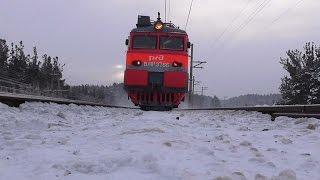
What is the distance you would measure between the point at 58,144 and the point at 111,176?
158 cm

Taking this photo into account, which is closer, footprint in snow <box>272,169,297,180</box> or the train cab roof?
footprint in snow <box>272,169,297,180</box>

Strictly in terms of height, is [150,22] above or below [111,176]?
above

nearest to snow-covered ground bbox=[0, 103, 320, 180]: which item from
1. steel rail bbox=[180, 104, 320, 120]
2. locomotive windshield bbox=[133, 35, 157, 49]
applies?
steel rail bbox=[180, 104, 320, 120]

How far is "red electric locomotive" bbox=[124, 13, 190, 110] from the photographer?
17469mm

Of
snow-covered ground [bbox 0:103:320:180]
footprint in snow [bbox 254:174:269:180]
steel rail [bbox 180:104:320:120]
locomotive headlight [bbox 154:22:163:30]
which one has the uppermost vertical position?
locomotive headlight [bbox 154:22:163:30]

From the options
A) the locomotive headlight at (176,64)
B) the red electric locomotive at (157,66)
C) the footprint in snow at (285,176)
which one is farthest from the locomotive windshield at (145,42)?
the footprint in snow at (285,176)

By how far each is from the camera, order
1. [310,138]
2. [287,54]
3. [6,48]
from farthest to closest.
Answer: [6,48] → [287,54] → [310,138]

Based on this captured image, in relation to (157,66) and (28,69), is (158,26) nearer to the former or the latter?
(157,66)

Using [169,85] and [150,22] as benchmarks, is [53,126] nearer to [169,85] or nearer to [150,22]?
[169,85]

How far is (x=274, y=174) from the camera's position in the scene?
3.25m

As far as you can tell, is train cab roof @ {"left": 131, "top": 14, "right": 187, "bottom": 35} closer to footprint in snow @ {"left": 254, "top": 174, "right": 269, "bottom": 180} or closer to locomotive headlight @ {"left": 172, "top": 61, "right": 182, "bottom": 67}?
locomotive headlight @ {"left": 172, "top": 61, "right": 182, "bottom": 67}

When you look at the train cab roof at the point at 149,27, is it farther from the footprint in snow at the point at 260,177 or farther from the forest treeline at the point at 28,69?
the forest treeline at the point at 28,69

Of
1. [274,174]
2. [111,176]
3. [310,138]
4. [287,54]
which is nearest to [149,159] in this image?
[111,176]

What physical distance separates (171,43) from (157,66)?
1.33 meters
